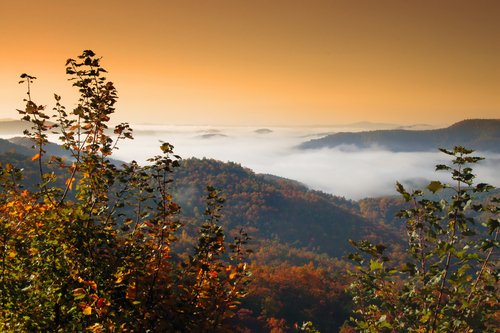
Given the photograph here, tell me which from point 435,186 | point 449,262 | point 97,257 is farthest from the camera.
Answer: point 97,257

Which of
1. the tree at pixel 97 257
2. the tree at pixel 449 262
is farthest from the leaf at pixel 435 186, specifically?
the tree at pixel 97 257

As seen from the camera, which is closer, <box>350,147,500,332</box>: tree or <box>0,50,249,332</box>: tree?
<box>350,147,500,332</box>: tree

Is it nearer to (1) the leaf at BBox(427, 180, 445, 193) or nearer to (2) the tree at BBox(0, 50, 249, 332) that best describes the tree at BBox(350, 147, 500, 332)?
(1) the leaf at BBox(427, 180, 445, 193)

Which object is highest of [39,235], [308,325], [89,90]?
[89,90]

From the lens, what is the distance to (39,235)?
29.4 feet

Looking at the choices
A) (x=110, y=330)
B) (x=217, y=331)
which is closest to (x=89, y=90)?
(x=110, y=330)

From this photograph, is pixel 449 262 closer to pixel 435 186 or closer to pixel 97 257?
pixel 435 186

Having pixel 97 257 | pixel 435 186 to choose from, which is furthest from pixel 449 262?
pixel 97 257

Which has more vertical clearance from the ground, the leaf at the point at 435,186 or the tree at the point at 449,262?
the leaf at the point at 435,186

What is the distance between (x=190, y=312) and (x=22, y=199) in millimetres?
5656

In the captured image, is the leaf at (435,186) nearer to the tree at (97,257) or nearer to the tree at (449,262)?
the tree at (449,262)

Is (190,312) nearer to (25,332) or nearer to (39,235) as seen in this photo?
(25,332)

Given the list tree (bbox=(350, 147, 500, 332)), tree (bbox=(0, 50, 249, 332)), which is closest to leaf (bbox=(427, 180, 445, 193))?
tree (bbox=(350, 147, 500, 332))

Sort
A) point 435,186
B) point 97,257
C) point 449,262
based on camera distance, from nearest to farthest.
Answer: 1. point 435,186
2. point 449,262
3. point 97,257
